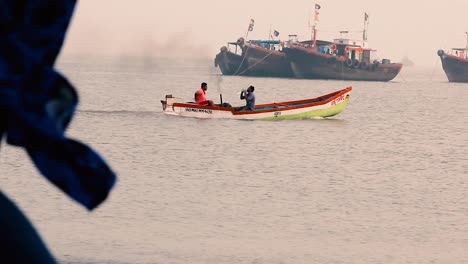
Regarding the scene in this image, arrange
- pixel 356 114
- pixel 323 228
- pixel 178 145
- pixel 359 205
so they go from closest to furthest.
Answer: pixel 323 228 < pixel 359 205 < pixel 178 145 < pixel 356 114

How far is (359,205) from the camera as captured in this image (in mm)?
20797

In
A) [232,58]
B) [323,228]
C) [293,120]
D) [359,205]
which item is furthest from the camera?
[232,58]

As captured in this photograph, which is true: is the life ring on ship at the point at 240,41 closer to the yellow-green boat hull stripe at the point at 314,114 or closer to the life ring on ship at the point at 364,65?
the life ring on ship at the point at 364,65

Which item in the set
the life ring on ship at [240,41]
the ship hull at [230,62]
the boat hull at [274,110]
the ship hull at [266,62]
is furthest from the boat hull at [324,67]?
the boat hull at [274,110]

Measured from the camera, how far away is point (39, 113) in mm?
1272

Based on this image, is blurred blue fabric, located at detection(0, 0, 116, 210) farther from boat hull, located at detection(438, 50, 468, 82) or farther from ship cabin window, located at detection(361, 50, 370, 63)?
boat hull, located at detection(438, 50, 468, 82)

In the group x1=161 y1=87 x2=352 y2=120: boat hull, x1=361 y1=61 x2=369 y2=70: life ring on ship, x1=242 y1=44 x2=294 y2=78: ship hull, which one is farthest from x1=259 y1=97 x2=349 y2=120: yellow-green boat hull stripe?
x1=242 y1=44 x2=294 y2=78: ship hull

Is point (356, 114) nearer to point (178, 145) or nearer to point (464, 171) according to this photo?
point (178, 145)

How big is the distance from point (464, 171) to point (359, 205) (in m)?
10.3

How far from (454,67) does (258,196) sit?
121365mm

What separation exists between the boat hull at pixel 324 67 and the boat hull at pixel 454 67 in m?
12.6

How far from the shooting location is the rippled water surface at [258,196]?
14.0 metres

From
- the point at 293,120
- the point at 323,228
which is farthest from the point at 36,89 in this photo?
the point at 293,120

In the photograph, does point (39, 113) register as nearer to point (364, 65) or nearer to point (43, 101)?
point (43, 101)
